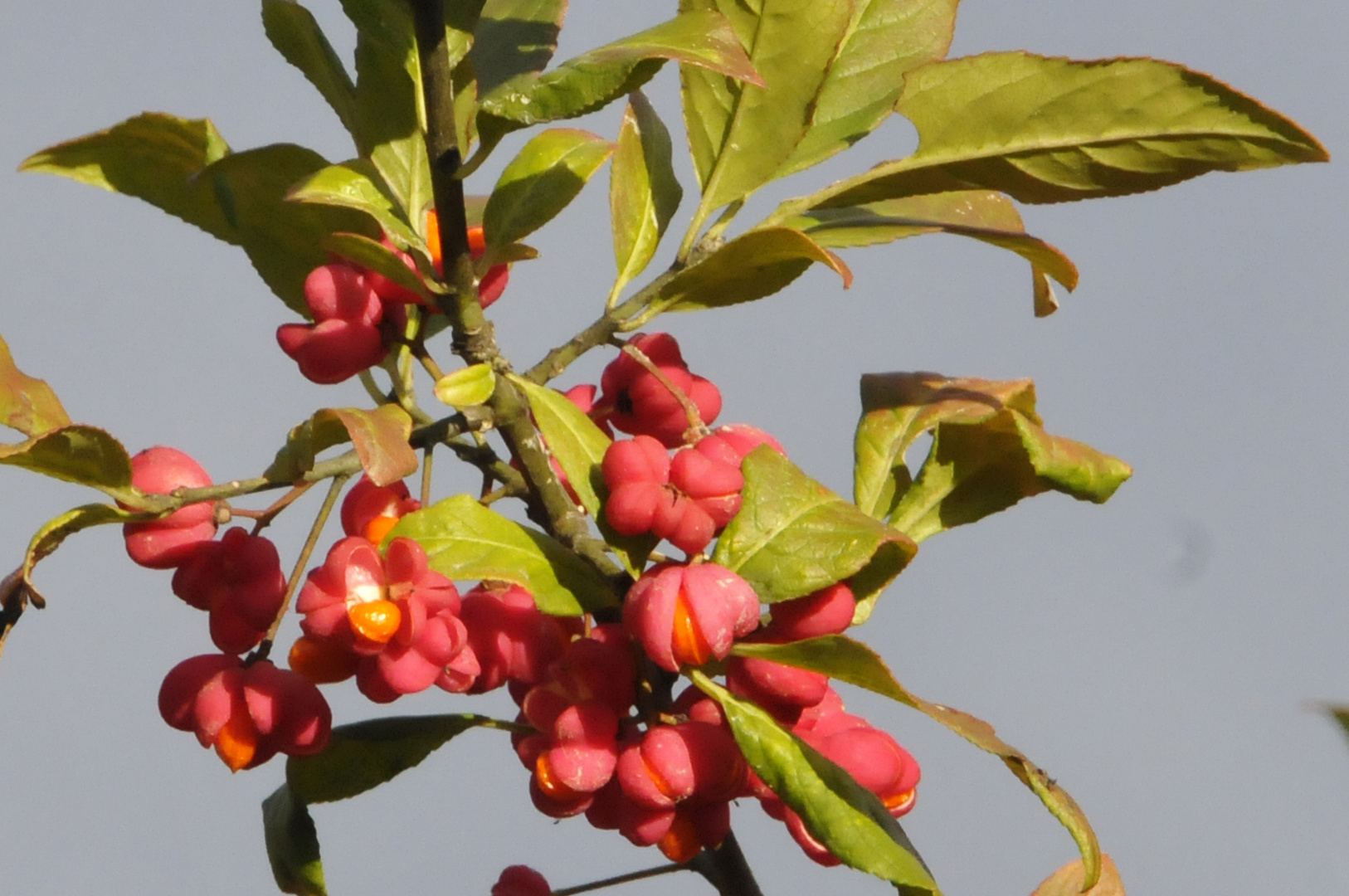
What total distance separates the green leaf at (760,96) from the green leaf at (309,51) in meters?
0.23

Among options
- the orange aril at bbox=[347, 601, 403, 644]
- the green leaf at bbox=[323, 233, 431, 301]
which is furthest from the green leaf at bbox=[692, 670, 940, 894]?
the green leaf at bbox=[323, 233, 431, 301]

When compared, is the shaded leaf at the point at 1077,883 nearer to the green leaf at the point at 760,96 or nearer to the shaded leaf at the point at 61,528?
the green leaf at the point at 760,96

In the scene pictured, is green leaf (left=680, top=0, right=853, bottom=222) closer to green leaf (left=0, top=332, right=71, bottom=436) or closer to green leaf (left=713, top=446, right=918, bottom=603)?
green leaf (left=713, top=446, right=918, bottom=603)

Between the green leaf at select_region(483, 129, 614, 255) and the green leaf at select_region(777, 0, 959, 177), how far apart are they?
0.50 ft

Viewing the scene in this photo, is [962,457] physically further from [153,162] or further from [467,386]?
[153,162]

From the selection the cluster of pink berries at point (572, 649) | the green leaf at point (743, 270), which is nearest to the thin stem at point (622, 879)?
the cluster of pink berries at point (572, 649)

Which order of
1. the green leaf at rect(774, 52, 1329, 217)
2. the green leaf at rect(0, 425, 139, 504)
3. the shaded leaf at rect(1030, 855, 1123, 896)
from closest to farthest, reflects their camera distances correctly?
the green leaf at rect(0, 425, 139, 504) → the green leaf at rect(774, 52, 1329, 217) → the shaded leaf at rect(1030, 855, 1123, 896)

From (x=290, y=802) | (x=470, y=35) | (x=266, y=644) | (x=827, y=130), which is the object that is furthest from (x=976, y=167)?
(x=290, y=802)

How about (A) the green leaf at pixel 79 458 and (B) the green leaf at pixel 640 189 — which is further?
(B) the green leaf at pixel 640 189

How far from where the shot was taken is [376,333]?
100 centimetres

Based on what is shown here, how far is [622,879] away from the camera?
1.08 meters

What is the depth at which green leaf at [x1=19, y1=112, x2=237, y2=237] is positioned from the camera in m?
1.06

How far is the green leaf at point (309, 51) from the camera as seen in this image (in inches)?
39.7

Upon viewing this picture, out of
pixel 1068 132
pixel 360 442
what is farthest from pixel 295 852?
pixel 1068 132
